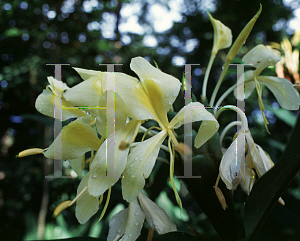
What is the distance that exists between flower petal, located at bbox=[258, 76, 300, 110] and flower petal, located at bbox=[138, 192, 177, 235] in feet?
0.89

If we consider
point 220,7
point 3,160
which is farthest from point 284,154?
point 220,7

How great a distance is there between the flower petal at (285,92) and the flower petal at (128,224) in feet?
0.98

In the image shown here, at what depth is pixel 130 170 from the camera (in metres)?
0.30

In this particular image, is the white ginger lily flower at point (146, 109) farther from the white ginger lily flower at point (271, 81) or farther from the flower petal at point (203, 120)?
the white ginger lily flower at point (271, 81)

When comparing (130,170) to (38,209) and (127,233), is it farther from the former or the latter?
(38,209)

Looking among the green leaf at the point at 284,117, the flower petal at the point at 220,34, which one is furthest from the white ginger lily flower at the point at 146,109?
the green leaf at the point at 284,117

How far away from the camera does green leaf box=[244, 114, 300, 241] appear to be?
0.22 metres

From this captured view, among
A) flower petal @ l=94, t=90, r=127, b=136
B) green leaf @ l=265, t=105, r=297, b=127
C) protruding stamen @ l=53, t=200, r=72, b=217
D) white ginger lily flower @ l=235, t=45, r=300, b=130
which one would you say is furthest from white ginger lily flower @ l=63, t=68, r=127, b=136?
green leaf @ l=265, t=105, r=297, b=127

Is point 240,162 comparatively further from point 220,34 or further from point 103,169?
point 220,34

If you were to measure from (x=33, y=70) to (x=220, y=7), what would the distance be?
8.12 ft

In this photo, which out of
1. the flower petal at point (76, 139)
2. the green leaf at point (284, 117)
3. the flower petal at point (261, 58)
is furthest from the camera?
the green leaf at point (284, 117)

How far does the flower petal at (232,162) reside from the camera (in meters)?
0.29

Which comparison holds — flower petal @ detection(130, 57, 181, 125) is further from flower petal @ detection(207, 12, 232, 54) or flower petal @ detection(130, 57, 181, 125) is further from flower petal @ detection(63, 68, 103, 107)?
flower petal @ detection(207, 12, 232, 54)

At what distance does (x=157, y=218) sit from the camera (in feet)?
1.22
